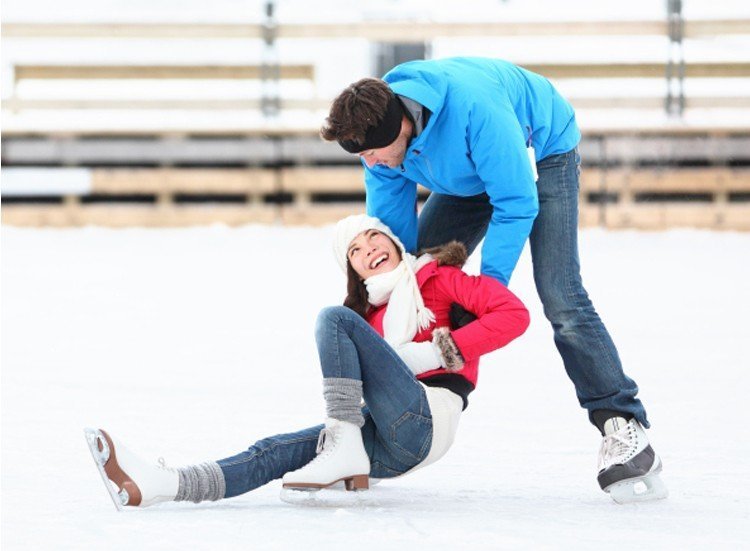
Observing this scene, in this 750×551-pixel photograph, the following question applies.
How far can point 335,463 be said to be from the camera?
2379 mm

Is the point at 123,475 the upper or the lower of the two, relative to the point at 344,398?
lower

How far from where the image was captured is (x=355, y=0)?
1213 centimetres

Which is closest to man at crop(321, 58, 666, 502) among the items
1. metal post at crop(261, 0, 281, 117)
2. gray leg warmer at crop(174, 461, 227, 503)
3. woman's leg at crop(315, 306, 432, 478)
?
woman's leg at crop(315, 306, 432, 478)

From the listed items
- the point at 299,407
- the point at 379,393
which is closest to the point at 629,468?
the point at 379,393

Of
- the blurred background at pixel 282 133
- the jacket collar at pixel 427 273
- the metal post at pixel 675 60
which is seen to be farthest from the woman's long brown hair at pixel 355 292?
the metal post at pixel 675 60

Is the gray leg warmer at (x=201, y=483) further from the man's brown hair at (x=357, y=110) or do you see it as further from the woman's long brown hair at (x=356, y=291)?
the man's brown hair at (x=357, y=110)

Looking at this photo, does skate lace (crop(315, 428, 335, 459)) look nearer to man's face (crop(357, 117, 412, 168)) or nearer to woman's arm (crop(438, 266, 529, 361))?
woman's arm (crop(438, 266, 529, 361))

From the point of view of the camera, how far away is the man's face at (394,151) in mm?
2463

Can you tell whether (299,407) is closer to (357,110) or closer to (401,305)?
(401,305)

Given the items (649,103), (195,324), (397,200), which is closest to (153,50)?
(649,103)

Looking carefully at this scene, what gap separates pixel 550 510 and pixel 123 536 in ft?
2.59

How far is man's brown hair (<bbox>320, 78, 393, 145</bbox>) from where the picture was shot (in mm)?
2371

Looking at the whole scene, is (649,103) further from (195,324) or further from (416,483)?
(416,483)

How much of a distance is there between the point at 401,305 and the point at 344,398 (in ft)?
0.77
